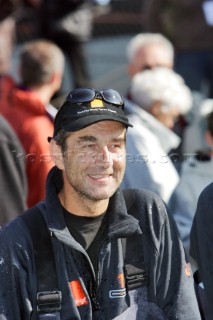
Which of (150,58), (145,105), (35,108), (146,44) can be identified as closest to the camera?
(35,108)

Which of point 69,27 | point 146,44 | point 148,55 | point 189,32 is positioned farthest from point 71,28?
point 148,55

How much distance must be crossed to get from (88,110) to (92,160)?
0.20 m

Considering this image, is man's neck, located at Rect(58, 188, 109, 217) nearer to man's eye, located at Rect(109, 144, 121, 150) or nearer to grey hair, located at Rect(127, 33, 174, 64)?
man's eye, located at Rect(109, 144, 121, 150)

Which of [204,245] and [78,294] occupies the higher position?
[78,294]

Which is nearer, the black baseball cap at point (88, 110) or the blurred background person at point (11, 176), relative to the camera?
the black baseball cap at point (88, 110)

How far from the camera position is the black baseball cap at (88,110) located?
3385mm

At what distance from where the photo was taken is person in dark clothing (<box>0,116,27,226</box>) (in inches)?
183

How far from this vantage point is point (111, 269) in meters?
3.39

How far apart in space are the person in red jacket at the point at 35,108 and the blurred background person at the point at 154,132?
0.51 m

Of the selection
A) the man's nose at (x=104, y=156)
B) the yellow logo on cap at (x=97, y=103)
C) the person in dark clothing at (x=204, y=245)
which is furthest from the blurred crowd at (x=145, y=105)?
the yellow logo on cap at (x=97, y=103)

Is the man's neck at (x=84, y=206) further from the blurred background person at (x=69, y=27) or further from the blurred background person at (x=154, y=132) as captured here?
the blurred background person at (x=69, y=27)

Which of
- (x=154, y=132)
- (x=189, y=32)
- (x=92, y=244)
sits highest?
(x=92, y=244)

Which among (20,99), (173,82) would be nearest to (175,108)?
(173,82)

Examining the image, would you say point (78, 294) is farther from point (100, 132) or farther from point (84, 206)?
point (100, 132)
